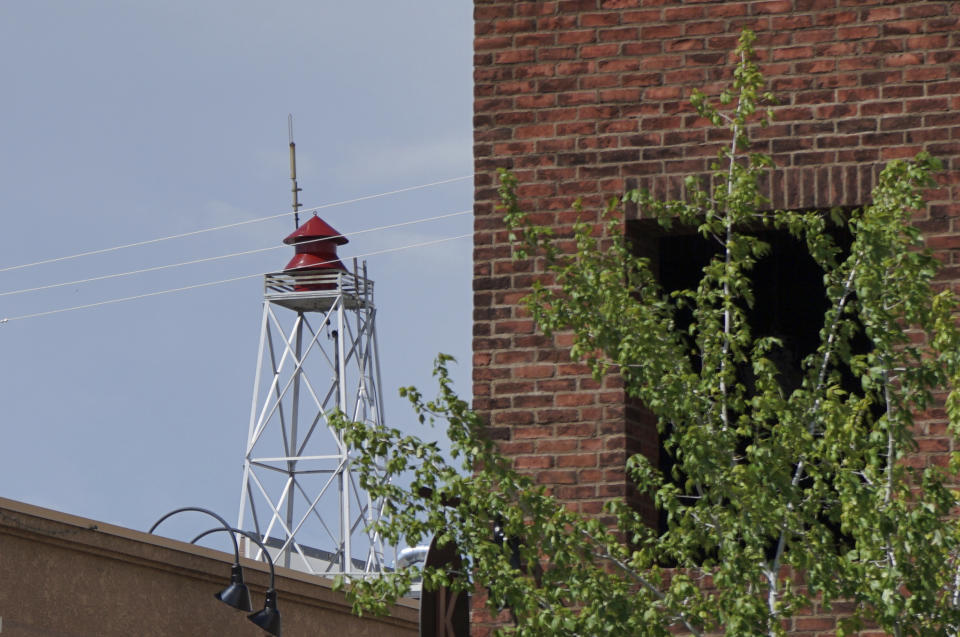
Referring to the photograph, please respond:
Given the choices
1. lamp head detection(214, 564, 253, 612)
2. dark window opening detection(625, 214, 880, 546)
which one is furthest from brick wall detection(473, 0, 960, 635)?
lamp head detection(214, 564, 253, 612)

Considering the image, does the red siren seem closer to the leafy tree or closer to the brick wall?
the brick wall

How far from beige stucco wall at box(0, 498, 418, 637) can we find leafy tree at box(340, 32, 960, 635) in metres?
4.20

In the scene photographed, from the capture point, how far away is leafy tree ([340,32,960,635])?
21.1 ft

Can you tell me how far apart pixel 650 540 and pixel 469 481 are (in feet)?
2.44

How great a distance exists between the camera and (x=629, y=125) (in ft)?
30.9

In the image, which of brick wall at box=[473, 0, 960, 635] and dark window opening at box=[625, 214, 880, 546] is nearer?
brick wall at box=[473, 0, 960, 635]

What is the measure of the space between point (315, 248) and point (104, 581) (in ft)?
103

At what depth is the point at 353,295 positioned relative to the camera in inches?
1635

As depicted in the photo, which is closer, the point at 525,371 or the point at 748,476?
the point at 748,476

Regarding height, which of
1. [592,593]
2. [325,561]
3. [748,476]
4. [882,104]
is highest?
[882,104]

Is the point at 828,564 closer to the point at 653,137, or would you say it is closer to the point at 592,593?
the point at 592,593

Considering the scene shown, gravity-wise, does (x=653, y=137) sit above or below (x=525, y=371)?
above

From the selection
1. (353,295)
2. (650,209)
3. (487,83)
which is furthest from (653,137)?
(353,295)

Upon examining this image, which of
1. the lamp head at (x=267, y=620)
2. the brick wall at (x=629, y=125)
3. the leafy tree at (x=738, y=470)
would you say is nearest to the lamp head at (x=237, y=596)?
the lamp head at (x=267, y=620)
